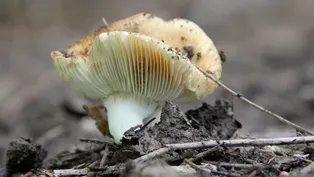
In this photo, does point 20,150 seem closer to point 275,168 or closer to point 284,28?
point 275,168

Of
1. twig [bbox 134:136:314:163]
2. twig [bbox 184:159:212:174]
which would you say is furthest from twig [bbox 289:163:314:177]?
twig [bbox 184:159:212:174]

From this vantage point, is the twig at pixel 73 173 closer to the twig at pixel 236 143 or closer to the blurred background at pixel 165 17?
the twig at pixel 236 143

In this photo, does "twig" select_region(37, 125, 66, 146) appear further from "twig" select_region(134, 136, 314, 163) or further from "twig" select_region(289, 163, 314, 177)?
"twig" select_region(289, 163, 314, 177)

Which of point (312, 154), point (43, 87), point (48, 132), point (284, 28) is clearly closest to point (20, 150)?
point (312, 154)

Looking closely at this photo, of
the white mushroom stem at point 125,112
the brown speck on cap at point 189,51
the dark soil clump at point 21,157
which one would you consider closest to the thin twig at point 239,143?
the white mushroom stem at point 125,112

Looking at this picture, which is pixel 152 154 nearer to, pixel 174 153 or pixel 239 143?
pixel 174 153

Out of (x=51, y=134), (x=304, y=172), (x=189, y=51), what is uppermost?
(x=51, y=134)

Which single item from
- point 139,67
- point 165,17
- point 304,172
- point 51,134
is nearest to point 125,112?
point 139,67

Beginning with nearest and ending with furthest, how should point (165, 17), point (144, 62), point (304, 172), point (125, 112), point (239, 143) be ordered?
point (304, 172), point (239, 143), point (144, 62), point (125, 112), point (165, 17)
